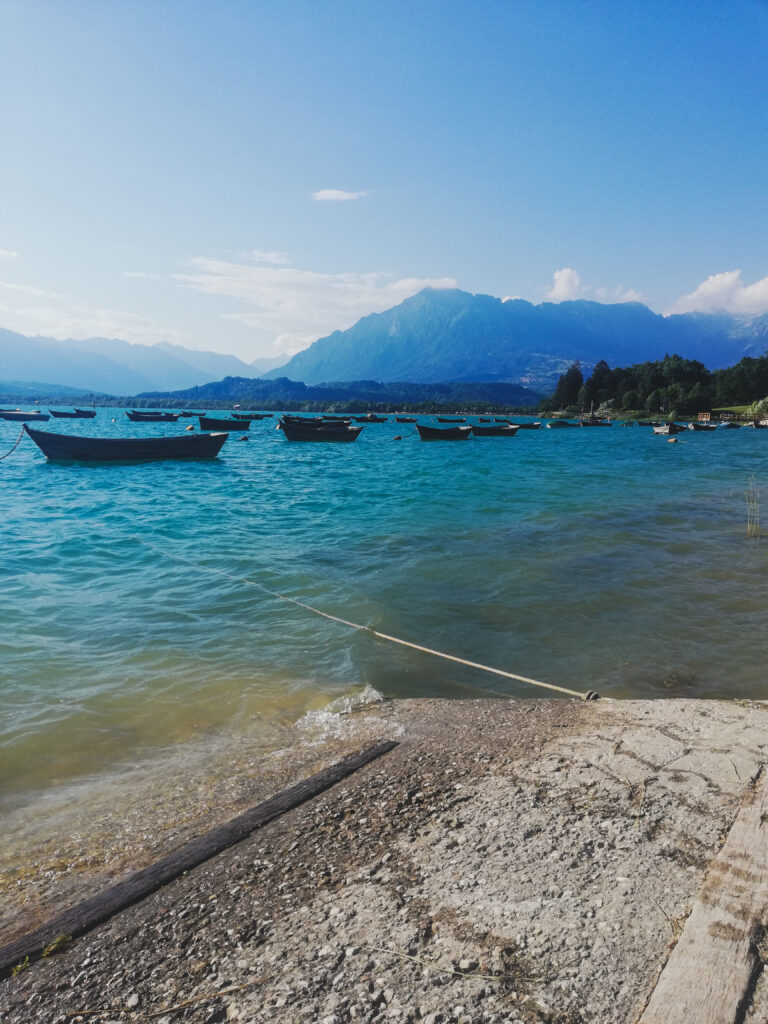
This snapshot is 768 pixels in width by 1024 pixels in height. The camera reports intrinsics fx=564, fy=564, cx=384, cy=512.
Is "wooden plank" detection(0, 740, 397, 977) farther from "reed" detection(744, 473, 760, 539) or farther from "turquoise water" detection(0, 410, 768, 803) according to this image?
"reed" detection(744, 473, 760, 539)

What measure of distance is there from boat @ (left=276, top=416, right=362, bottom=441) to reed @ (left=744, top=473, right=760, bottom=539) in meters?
44.4

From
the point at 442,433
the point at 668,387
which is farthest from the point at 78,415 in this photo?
the point at 668,387

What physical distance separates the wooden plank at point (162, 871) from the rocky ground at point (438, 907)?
9cm

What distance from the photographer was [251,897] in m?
3.59

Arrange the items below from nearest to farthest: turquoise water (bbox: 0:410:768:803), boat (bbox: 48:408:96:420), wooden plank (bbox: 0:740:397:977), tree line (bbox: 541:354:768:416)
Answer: wooden plank (bbox: 0:740:397:977), turquoise water (bbox: 0:410:768:803), boat (bbox: 48:408:96:420), tree line (bbox: 541:354:768:416)

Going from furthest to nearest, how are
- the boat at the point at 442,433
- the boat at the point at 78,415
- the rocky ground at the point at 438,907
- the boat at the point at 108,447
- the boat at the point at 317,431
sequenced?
1. the boat at the point at 78,415
2. the boat at the point at 442,433
3. the boat at the point at 317,431
4. the boat at the point at 108,447
5. the rocky ground at the point at 438,907

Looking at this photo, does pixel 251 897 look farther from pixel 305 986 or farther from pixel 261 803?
pixel 261 803

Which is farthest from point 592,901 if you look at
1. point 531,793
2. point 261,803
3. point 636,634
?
point 636,634

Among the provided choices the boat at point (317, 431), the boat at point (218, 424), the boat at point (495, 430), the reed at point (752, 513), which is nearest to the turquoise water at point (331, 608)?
the reed at point (752, 513)

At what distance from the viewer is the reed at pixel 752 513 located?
1801 centimetres

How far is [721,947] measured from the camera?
2863 mm

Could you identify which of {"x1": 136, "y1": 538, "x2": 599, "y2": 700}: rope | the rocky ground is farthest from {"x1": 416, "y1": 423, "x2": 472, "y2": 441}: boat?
the rocky ground

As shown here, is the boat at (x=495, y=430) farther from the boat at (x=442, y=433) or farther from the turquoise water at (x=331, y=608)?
the turquoise water at (x=331, y=608)

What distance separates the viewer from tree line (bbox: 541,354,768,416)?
463 feet
